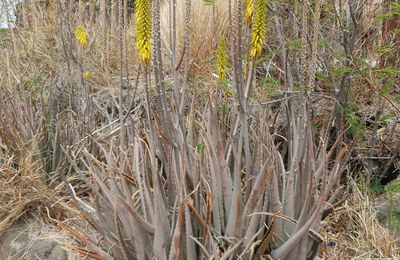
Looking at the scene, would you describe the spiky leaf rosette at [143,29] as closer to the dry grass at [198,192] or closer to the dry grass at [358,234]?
the dry grass at [198,192]

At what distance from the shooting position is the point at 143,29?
7.07ft

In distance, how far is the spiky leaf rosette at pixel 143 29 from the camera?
214 cm

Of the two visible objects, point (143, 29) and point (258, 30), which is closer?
point (143, 29)

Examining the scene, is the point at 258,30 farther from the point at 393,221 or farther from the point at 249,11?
the point at 393,221

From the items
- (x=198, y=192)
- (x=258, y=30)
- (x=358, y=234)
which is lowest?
(x=358, y=234)

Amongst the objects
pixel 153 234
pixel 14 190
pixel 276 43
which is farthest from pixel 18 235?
pixel 276 43

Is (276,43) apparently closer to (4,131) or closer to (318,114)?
(318,114)

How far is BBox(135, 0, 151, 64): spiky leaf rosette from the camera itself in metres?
2.14

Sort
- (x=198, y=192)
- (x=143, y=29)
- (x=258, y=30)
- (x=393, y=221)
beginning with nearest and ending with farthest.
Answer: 1. (x=143, y=29)
2. (x=258, y=30)
3. (x=198, y=192)
4. (x=393, y=221)

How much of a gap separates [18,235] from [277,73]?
9.18 feet

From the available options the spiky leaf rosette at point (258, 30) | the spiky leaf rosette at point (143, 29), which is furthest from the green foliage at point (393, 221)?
the spiky leaf rosette at point (143, 29)

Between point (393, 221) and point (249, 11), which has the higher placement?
point (249, 11)

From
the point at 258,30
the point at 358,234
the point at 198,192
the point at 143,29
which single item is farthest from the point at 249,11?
the point at 358,234

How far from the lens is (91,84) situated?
5.72 meters
